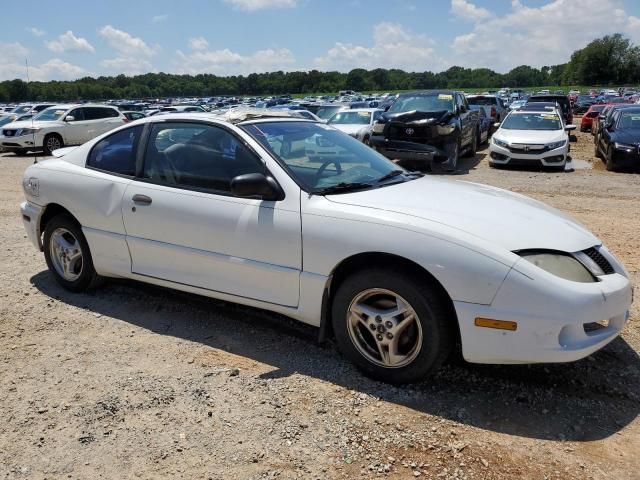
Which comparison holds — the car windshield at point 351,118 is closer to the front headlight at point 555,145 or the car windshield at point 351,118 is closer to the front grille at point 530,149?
the front grille at point 530,149

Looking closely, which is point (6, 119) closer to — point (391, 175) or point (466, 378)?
point (391, 175)

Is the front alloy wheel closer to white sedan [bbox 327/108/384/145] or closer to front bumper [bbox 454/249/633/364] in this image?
front bumper [bbox 454/249/633/364]

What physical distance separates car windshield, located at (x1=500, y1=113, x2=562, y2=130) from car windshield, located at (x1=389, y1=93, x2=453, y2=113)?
240 centimetres

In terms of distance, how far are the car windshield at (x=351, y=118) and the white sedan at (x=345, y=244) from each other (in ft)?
37.7

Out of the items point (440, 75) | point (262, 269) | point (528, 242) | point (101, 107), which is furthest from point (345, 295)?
point (440, 75)

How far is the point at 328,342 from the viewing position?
12.8ft

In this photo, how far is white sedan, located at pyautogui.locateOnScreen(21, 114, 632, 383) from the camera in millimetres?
2893

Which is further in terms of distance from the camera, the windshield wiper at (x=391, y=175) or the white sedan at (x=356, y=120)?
the white sedan at (x=356, y=120)

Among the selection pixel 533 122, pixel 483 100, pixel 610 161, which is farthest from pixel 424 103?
pixel 483 100

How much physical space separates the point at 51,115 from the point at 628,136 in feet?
59.4

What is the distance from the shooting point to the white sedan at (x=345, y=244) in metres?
2.89

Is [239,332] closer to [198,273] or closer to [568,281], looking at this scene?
[198,273]

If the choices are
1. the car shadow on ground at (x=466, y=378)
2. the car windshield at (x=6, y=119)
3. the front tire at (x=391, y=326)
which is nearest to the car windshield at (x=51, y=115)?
the car windshield at (x=6, y=119)

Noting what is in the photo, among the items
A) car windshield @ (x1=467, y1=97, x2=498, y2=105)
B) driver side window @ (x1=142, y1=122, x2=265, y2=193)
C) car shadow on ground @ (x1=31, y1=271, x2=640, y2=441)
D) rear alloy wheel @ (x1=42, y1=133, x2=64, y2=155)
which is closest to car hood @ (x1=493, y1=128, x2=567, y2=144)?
car shadow on ground @ (x1=31, y1=271, x2=640, y2=441)
